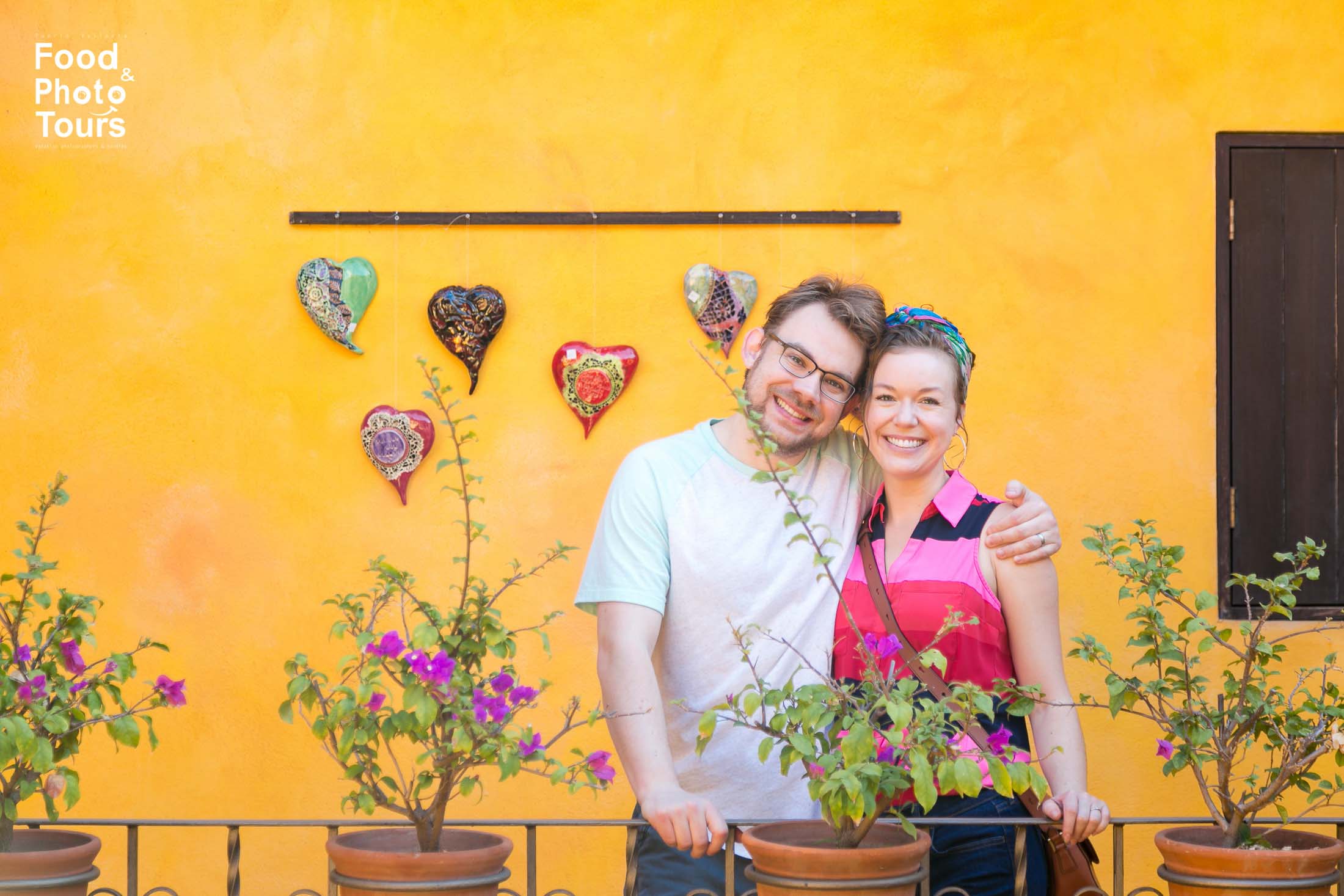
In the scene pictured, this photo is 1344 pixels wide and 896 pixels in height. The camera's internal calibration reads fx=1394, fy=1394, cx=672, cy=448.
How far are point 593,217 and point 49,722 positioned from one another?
2.29 meters

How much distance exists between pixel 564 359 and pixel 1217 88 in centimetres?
196

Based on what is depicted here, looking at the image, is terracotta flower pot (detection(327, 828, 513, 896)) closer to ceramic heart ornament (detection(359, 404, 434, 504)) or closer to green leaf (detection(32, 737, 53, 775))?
green leaf (detection(32, 737, 53, 775))

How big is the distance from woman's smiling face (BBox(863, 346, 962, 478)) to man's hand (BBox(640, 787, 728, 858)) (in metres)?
0.66

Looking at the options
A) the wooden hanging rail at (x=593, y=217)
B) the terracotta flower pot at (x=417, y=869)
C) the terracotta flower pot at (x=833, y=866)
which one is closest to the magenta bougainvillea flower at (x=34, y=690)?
the terracotta flower pot at (x=417, y=869)

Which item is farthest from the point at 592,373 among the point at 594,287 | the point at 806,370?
the point at 806,370

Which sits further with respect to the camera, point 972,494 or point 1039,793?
point 972,494

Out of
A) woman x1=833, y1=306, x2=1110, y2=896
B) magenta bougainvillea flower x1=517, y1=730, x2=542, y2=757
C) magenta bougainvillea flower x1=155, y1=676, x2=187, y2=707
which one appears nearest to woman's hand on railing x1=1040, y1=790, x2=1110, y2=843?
woman x1=833, y1=306, x2=1110, y2=896

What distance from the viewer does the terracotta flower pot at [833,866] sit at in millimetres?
1804

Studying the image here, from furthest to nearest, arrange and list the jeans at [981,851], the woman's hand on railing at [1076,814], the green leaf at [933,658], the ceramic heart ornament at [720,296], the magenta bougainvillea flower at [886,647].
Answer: the ceramic heart ornament at [720,296] → the jeans at [981,851] → the woman's hand on railing at [1076,814] → the magenta bougainvillea flower at [886,647] → the green leaf at [933,658]

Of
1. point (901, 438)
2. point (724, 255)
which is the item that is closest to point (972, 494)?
point (901, 438)

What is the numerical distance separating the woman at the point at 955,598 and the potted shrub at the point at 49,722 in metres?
1.11

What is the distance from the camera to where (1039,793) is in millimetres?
1780

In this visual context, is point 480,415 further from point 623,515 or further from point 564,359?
point 623,515

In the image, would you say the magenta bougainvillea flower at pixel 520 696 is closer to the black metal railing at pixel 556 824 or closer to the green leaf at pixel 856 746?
the black metal railing at pixel 556 824
